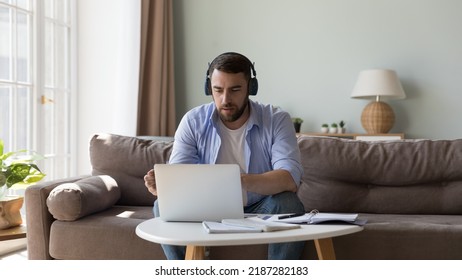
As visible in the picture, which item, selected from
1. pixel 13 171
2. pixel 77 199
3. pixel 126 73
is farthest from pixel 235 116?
pixel 126 73

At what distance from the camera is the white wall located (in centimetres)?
431

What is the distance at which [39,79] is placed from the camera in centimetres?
376

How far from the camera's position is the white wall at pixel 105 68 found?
4.31 m

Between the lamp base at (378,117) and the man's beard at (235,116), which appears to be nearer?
the man's beard at (235,116)

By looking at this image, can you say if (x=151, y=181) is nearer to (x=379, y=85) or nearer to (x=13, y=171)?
(x=13, y=171)

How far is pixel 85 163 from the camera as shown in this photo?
4340mm

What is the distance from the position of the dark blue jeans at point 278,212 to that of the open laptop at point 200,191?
295 millimetres

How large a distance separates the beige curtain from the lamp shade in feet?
5.15

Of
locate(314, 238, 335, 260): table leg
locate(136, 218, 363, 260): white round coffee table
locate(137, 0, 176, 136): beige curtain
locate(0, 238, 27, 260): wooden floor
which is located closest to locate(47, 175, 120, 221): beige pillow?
locate(136, 218, 363, 260): white round coffee table

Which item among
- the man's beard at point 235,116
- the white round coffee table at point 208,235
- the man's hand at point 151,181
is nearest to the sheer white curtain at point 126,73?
the man's beard at point 235,116

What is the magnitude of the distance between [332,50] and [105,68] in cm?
189

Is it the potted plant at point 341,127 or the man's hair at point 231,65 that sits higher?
the man's hair at point 231,65

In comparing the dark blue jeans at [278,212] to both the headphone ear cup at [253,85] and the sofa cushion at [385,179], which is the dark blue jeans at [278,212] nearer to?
the headphone ear cup at [253,85]
